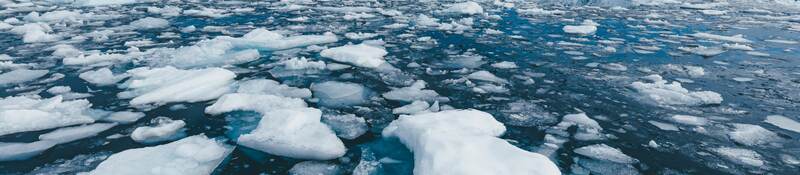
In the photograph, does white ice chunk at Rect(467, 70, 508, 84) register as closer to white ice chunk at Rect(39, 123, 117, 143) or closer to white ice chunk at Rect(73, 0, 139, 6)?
white ice chunk at Rect(39, 123, 117, 143)

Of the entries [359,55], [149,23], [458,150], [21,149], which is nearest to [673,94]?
[458,150]

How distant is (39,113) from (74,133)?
36 centimetres

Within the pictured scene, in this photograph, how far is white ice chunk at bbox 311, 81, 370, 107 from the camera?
303 centimetres

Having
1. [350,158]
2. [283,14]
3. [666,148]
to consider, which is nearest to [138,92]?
[350,158]

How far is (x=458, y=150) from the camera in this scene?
196cm

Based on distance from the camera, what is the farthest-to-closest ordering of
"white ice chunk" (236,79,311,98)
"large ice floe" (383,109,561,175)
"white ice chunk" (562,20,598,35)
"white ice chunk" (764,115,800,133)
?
1. "white ice chunk" (562,20,598,35)
2. "white ice chunk" (236,79,311,98)
3. "white ice chunk" (764,115,800,133)
4. "large ice floe" (383,109,561,175)

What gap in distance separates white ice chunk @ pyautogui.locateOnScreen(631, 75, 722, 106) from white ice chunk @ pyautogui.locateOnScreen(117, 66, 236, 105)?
8.87 ft

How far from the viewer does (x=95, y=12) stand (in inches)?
303

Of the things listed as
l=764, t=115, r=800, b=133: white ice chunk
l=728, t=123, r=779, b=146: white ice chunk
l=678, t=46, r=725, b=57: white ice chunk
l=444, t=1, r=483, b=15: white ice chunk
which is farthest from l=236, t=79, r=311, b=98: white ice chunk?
l=444, t=1, r=483, b=15: white ice chunk

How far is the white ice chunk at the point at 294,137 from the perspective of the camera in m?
2.19

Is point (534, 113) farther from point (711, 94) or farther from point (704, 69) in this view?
point (704, 69)

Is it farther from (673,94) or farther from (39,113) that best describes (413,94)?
(39,113)

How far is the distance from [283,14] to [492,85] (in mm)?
5077

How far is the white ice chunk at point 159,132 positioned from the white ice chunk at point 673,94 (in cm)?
271
